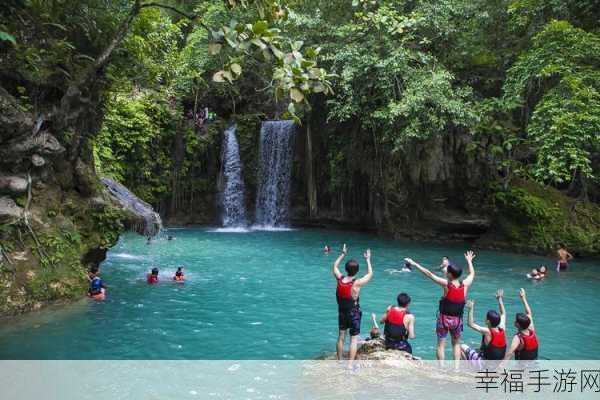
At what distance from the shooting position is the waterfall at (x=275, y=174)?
27156 mm

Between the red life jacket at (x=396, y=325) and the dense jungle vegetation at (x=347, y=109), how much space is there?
3873 millimetres

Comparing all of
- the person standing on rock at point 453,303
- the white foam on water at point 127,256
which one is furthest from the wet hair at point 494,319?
the white foam on water at point 127,256

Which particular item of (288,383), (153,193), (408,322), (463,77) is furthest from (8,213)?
(463,77)

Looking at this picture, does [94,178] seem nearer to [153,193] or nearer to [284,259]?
[284,259]

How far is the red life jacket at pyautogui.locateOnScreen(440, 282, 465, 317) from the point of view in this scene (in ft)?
21.4

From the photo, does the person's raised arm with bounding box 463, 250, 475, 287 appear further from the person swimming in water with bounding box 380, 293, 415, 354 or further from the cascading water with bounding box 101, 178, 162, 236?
the cascading water with bounding box 101, 178, 162, 236

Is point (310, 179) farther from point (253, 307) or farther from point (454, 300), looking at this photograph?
point (454, 300)

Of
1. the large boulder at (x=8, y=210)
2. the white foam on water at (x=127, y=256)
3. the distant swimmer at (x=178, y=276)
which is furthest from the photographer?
the white foam on water at (x=127, y=256)

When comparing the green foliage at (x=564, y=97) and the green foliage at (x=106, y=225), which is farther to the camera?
the green foliage at (x=564, y=97)

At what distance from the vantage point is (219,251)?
18328 mm

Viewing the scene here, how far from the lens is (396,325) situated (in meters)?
6.78

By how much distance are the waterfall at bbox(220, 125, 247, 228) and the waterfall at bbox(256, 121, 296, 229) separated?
107cm

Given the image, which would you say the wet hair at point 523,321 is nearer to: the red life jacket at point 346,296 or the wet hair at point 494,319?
the wet hair at point 494,319

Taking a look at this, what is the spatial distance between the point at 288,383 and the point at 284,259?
34.4 feet
